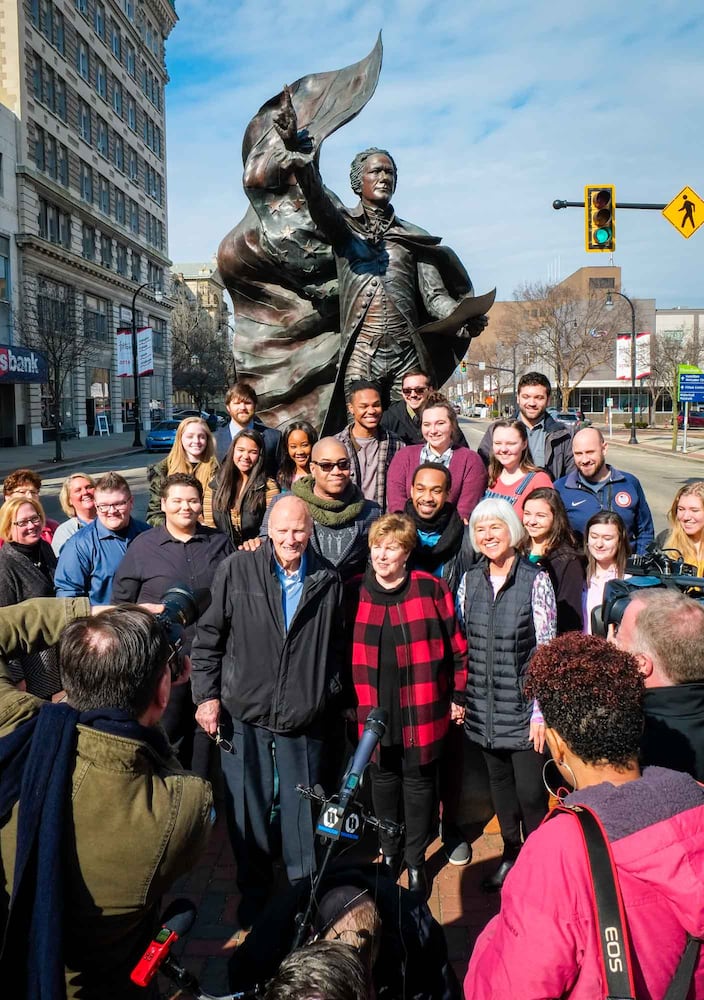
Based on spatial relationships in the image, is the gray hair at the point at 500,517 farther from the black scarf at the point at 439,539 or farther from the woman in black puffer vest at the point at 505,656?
the black scarf at the point at 439,539

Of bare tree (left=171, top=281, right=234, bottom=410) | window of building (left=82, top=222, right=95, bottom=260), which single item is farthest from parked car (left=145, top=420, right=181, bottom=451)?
bare tree (left=171, top=281, right=234, bottom=410)

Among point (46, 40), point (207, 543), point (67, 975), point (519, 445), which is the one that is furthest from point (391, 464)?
point (46, 40)

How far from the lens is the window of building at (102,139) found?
4562 centimetres

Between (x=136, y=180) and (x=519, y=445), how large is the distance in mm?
55580

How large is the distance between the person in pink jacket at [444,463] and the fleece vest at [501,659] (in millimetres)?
952

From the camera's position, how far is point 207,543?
3.99m

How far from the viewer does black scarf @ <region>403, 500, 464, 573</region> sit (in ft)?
13.0

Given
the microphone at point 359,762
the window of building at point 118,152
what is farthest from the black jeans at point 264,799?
the window of building at point 118,152

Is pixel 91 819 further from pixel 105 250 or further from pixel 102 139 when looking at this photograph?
pixel 102 139

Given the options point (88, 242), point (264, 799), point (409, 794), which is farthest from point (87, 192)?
point (409, 794)

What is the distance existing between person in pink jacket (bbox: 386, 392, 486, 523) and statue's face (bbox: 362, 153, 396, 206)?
95.6 inches

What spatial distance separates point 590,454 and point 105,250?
155 feet

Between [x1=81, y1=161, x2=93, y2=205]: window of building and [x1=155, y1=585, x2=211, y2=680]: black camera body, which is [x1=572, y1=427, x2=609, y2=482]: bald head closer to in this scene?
[x1=155, y1=585, x2=211, y2=680]: black camera body

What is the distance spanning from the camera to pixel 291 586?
3.43m
